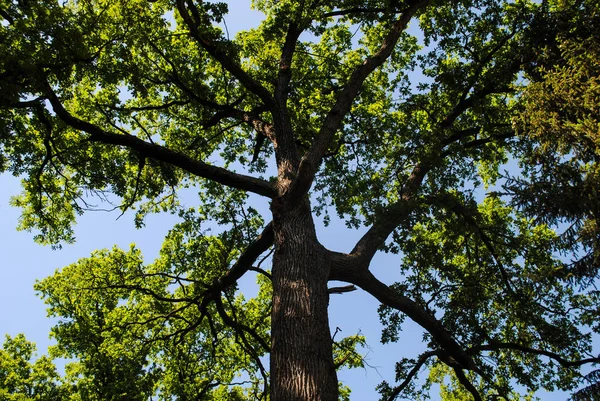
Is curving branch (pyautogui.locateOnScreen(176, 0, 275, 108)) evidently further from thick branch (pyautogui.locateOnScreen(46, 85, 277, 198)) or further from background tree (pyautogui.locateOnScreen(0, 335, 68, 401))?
background tree (pyautogui.locateOnScreen(0, 335, 68, 401))

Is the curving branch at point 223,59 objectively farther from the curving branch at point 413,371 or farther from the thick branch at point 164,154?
the curving branch at point 413,371

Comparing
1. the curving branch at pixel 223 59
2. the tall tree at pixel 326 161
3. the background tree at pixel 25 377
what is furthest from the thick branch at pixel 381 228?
the background tree at pixel 25 377

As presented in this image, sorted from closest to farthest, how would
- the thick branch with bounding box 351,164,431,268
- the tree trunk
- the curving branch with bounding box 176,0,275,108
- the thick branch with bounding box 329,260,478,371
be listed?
the tree trunk
the thick branch with bounding box 329,260,478,371
the thick branch with bounding box 351,164,431,268
the curving branch with bounding box 176,0,275,108

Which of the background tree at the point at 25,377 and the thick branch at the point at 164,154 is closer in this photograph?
the thick branch at the point at 164,154

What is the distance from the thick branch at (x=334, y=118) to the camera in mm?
6820

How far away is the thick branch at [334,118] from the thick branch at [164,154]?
79 centimetres

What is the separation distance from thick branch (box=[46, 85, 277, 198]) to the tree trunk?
675 millimetres

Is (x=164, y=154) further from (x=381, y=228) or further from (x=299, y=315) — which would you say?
(x=381, y=228)

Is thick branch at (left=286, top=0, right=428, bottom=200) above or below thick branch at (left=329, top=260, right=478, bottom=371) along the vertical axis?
above

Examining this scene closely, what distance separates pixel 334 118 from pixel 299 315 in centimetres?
360

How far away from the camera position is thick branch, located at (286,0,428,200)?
269 inches

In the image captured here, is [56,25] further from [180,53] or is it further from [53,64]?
[180,53]

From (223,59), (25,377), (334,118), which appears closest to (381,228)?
(334,118)

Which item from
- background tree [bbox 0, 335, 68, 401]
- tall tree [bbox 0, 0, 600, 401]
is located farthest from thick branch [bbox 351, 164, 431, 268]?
background tree [bbox 0, 335, 68, 401]
